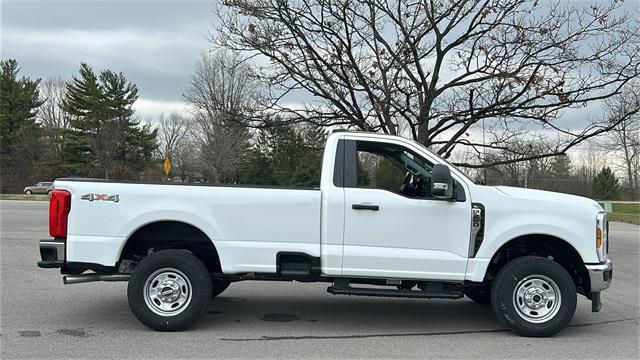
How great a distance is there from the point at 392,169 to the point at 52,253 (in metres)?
3.91

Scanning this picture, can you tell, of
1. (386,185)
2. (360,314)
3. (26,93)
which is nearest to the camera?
(386,185)

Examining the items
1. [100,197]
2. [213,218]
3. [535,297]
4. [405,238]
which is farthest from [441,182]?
[100,197]

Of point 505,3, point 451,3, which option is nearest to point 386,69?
point 451,3

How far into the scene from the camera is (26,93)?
58812 millimetres

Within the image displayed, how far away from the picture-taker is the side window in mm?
6168

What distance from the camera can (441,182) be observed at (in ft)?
18.5

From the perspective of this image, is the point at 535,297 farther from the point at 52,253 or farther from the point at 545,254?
the point at 52,253

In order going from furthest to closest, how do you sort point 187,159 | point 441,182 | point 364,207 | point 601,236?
point 187,159 < point 601,236 < point 364,207 < point 441,182

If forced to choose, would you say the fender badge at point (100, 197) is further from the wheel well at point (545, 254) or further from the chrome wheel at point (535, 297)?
the chrome wheel at point (535, 297)

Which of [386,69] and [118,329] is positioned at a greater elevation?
[386,69]

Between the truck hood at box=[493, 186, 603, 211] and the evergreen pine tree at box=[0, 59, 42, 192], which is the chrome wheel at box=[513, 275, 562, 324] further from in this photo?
the evergreen pine tree at box=[0, 59, 42, 192]

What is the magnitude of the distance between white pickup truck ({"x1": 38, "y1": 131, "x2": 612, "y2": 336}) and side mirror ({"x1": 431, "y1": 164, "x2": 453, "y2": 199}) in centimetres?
9

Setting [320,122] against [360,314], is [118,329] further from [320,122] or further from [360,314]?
[320,122]

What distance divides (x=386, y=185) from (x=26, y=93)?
61749mm
